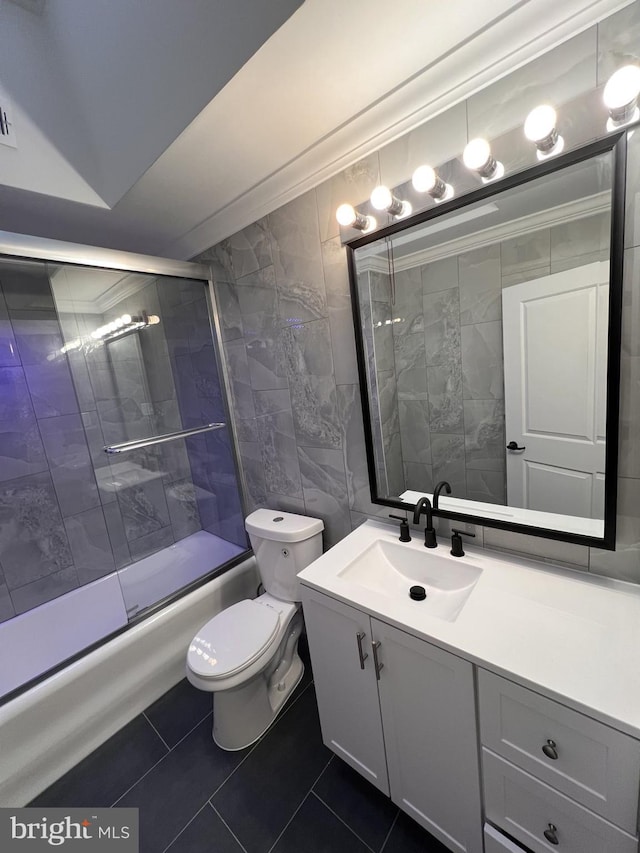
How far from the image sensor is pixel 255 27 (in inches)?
32.7

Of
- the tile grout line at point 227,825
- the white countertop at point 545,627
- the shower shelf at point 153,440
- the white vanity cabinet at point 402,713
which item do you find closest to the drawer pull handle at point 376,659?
the white vanity cabinet at point 402,713

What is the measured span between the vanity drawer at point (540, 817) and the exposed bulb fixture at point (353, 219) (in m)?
1.64

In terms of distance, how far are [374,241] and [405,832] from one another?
2060mm

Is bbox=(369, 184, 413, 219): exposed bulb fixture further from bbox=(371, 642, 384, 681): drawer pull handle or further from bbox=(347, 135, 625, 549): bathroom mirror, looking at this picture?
bbox=(371, 642, 384, 681): drawer pull handle

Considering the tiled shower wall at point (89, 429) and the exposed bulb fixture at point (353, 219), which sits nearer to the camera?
the exposed bulb fixture at point (353, 219)

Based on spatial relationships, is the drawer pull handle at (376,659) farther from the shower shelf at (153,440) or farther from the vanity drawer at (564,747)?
the shower shelf at (153,440)

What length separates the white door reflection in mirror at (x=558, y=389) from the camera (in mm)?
936

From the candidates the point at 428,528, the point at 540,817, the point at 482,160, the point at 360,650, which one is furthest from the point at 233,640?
the point at 482,160

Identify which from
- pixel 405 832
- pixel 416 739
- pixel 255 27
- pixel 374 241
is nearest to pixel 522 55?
pixel 374 241

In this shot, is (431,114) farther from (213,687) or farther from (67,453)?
(67,453)

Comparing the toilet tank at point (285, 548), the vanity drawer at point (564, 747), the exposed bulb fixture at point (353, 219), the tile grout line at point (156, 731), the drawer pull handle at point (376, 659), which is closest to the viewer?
the vanity drawer at point (564, 747)

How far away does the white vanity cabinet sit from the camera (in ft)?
2.88
